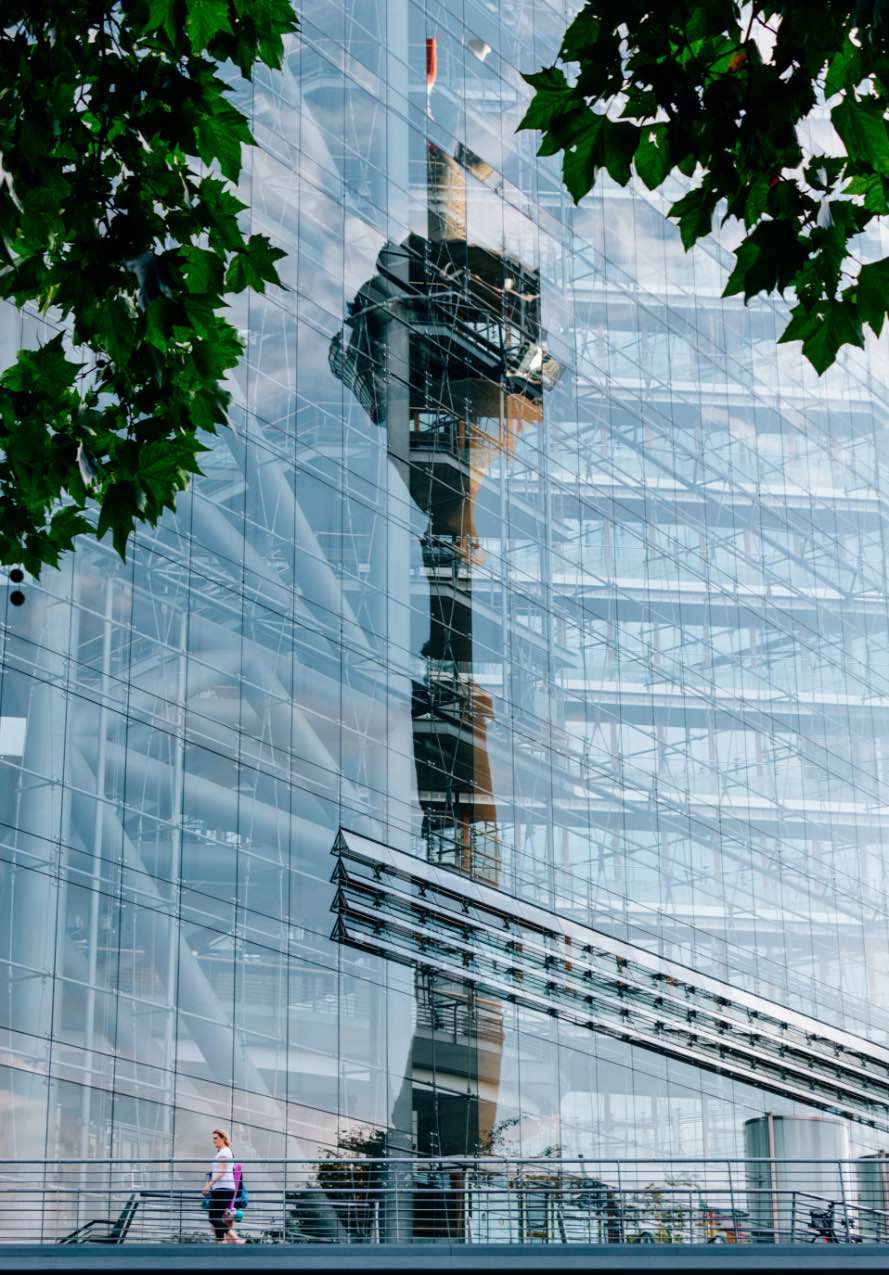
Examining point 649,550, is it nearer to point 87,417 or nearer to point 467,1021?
point 467,1021

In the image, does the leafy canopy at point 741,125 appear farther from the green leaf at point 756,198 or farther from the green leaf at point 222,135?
the green leaf at point 222,135

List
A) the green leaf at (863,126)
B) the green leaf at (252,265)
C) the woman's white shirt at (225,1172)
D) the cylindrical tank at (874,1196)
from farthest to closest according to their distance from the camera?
the cylindrical tank at (874,1196) < the woman's white shirt at (225,1172) < the green leaf at (252,265) < the green leaf at (863,126)

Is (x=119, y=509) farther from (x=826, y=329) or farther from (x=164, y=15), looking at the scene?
(x=826, y=329)

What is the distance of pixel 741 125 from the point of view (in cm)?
541

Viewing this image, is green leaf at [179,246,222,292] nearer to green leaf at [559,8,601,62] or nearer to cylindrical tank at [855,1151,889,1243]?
green leaf at [559,8,601,62]

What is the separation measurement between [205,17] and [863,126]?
2330 millimetres

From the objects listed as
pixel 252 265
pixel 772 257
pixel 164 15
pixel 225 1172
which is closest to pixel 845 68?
pixel 772 257

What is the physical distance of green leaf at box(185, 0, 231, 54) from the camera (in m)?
6.24

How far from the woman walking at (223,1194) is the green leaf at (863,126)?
13183mm

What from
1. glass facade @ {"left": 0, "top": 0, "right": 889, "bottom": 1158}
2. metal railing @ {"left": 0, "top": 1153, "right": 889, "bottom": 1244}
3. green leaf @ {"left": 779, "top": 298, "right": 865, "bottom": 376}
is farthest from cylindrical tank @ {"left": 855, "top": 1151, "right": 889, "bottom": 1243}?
green leaf @ {"left": 779, "top": 298, "right": 865, "bottom": 376}

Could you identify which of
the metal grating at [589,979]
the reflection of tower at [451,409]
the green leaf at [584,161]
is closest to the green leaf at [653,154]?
the green leaf at [584,161]

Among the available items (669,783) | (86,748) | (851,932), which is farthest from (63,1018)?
(851,932)

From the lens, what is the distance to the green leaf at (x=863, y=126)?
5016 mm

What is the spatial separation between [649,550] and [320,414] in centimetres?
995
